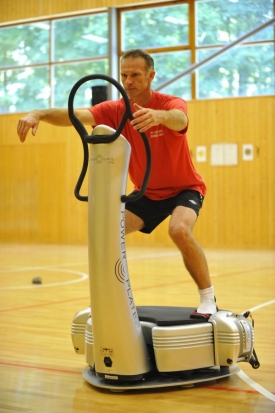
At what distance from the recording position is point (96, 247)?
3.16m

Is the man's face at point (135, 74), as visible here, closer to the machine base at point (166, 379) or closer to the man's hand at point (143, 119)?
the man's hand at point (143, 119)

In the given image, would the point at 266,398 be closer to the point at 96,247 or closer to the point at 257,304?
the point at 96,247

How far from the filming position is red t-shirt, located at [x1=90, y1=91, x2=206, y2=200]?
3.77m

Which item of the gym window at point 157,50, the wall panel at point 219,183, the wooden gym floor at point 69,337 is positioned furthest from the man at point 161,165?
the gym window at point 157,50

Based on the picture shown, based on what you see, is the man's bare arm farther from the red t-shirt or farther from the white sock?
the white sock

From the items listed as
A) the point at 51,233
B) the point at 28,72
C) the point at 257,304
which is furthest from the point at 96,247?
the point at 28,72

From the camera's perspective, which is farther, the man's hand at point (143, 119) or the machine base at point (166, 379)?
the machine base at point (166, 379)

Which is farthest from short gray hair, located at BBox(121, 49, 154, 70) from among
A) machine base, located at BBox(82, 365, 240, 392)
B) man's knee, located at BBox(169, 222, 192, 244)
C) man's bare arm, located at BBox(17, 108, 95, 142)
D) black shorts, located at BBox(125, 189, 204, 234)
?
machine base, located at BBox(82, 365, 240, 392)

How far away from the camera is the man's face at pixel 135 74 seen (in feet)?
11.9

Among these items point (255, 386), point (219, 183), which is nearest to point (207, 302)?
point (255, 386)

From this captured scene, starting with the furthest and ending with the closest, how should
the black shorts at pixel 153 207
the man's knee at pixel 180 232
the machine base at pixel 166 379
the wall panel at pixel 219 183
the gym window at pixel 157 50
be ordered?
the gym window at pixel 157 50
the wall panel at pixel 219 183
the black shorts at pixel 153 207
the man's knee at pixel 180 232
the machine base at pixel 166 379

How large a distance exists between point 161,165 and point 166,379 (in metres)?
1.21

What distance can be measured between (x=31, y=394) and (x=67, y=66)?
14.0 metres

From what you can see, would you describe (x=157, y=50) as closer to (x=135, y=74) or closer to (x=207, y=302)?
(x=135, y=74)
